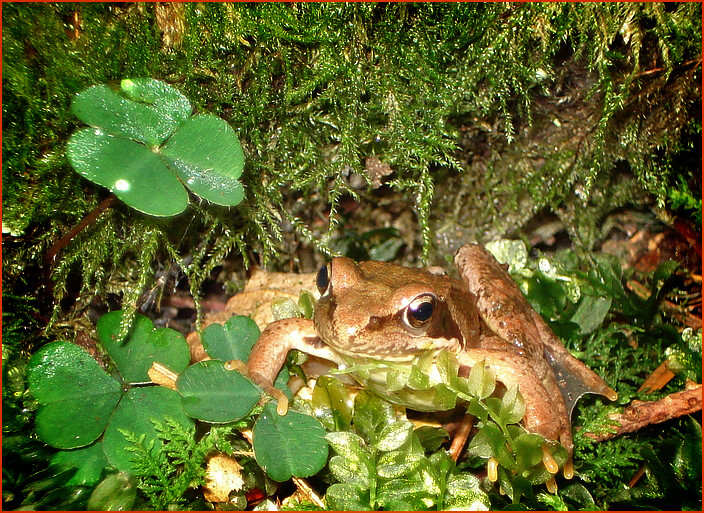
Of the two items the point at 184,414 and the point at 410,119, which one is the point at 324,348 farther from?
the point at 410,119

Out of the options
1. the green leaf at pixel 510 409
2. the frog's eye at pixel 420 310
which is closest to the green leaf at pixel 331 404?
the frog's eye at pixel 420 310

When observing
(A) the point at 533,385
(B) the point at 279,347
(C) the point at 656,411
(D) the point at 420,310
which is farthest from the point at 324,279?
(C) the point at 656,411

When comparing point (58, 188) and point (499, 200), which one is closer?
point (58, 188)

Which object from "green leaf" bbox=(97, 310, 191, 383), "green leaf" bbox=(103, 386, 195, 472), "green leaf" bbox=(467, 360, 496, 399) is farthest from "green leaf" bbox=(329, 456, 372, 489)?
"green leaf" bbox=(97, 310, 191, 383)

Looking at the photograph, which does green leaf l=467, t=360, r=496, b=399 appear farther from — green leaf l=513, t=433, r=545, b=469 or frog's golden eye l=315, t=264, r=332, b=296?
frog's golden eye l=315, t=264, r=332, b=296

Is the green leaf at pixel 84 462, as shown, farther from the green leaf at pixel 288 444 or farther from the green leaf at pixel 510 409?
the green leaf at pixel 510 409

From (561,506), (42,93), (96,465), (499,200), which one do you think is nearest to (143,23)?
(42,93)

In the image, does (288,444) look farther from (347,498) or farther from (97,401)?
(97,401)
